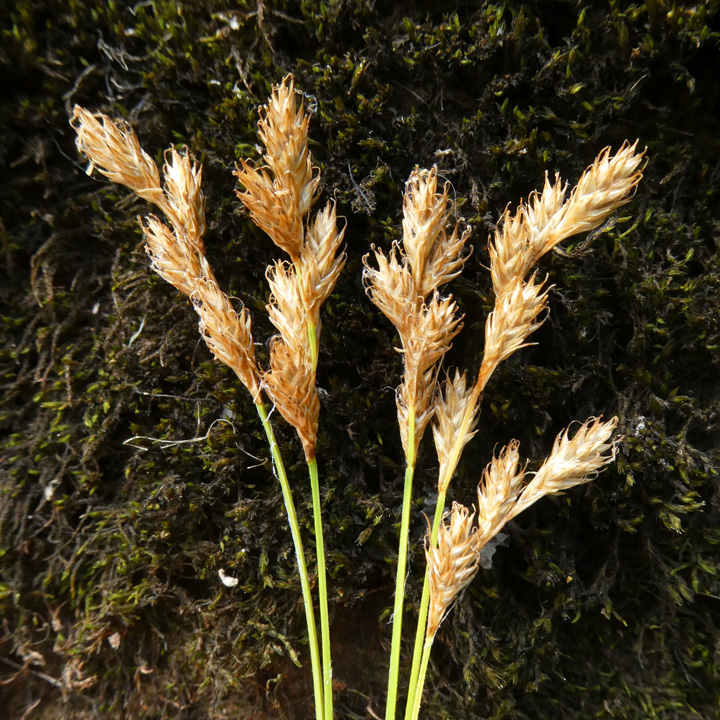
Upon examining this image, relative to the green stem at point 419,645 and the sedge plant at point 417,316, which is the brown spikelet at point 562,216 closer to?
the sedge plant at point 417,316

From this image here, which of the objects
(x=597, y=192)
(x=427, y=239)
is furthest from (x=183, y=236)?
(x=597, y=192)

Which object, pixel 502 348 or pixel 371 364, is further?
pixel 371 364

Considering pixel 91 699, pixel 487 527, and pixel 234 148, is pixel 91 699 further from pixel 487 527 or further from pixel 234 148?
pixel 234 148

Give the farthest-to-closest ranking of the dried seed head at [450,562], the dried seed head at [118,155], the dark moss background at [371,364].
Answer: the dark moss background at [371,364] < the dried seed head at [118,155] < the dried seed head at [450,562]

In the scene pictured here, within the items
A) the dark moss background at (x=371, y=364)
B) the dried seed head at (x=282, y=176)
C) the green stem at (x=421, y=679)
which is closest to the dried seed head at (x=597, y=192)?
the dark moss background at (x=371, y=364)

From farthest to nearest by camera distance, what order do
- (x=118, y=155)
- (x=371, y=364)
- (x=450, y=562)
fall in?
(x=371, y=364), (x=118, y=155), (x=450, y=562)

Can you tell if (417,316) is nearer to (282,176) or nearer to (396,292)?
(396,292)

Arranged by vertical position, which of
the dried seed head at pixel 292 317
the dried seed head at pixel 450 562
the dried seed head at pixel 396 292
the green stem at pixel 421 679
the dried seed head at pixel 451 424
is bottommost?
the green stem at pixel 421 679

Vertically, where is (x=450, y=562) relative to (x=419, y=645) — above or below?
above
